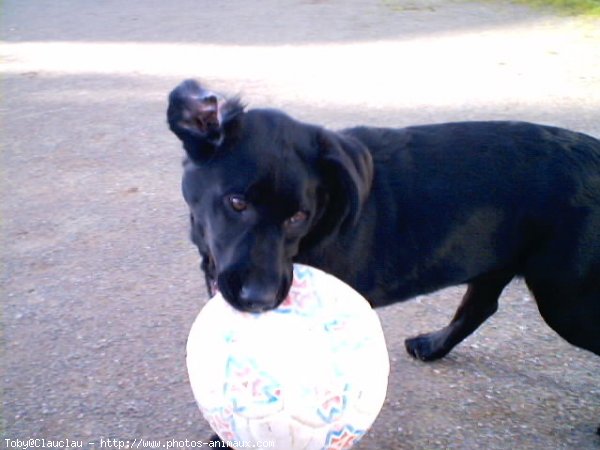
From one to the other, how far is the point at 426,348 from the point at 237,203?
141cm

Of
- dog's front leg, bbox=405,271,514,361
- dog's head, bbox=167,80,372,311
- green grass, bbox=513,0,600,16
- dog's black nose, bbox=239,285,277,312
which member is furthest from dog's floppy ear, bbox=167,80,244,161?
green grass, bbox=513,0,600,16

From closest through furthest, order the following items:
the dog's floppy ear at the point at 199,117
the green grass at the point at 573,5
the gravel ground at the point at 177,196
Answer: the dog's floppy ear at the point at 199,117 < the gravel ground at the point at 177,196 < the green grass at the point at 573,5

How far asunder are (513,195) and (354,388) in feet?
3.49

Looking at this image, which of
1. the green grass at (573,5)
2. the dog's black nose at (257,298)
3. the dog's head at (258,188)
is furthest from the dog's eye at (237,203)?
the green grass at (573,5)

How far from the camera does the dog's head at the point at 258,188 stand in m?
2.62

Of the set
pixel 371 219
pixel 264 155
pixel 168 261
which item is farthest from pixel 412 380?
pixel 168 261

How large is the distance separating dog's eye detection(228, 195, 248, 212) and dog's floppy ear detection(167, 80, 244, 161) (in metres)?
0.22

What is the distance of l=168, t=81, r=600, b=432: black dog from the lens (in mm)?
2711

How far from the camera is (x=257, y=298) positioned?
2.50 metres

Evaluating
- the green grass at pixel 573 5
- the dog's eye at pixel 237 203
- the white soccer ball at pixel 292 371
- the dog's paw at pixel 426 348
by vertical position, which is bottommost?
the green grass at pixel 573 5

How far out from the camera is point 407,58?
30.5ft

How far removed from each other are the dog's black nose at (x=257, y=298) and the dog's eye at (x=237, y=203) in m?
A: 0.30

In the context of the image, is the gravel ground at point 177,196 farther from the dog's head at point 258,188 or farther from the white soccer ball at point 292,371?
the dog's head at point 258,188

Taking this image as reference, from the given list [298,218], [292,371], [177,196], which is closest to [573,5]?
[177,196]
